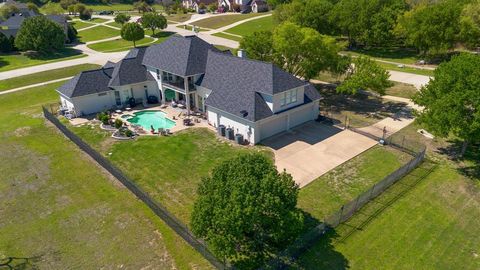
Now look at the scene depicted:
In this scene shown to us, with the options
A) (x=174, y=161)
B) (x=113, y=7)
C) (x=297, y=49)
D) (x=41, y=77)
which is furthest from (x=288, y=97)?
(x=113, y=7)

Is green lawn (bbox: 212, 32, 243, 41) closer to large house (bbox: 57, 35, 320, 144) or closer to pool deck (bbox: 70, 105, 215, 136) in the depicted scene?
large house (bbox: 57, 35, 320, 144)

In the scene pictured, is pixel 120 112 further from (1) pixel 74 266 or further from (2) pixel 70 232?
(1) pixel 74 266

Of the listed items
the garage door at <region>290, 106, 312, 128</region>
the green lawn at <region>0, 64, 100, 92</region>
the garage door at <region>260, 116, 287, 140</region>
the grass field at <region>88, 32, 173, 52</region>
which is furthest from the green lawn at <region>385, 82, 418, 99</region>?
the grass field at <region>88, 32, 173, 52</region>

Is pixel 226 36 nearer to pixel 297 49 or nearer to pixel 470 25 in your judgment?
pixel 297 49

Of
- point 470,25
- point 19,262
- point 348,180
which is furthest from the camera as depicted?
point 470,25

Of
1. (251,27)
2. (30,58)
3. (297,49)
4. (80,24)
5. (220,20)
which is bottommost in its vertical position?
(30,58)

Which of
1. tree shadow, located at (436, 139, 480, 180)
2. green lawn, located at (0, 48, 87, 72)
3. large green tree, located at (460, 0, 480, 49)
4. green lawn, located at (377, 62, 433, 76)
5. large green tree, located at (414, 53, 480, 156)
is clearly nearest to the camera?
large green tree, located at (414, 53, 480, 156)

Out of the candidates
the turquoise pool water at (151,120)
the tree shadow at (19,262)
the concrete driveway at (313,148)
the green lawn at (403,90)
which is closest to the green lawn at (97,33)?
the turquoise pool water at (151,120)
